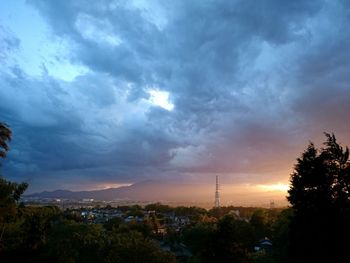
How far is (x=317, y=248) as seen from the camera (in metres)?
22.1

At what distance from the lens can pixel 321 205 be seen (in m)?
23.0

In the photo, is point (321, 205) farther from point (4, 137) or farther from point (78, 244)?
point (78, 244)

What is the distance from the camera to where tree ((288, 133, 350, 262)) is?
21.7 m

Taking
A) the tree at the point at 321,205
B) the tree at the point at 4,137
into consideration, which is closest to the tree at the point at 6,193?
the tree at the point at 4,137

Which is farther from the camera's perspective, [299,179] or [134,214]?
[134,214]

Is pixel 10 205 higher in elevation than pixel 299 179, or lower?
lower

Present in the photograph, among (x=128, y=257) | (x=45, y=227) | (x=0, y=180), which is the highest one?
(x=0, y=180)

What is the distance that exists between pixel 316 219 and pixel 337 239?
1578 mm

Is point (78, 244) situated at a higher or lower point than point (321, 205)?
lower

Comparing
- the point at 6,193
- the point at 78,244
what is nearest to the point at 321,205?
the point at 6,193

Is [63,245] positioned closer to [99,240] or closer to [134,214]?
[99,240]

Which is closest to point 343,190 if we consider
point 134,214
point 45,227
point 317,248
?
point 317,248

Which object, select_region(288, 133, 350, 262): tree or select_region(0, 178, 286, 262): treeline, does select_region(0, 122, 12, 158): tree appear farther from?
select_region(288, 133, 350, 262): tree

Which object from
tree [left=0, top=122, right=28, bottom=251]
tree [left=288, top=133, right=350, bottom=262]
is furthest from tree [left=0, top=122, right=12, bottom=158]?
tree [left=288, top=133, right=350, bottom=262]
